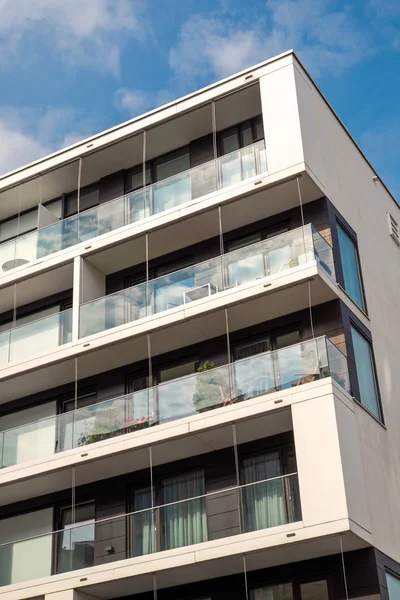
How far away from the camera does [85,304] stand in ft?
83.5

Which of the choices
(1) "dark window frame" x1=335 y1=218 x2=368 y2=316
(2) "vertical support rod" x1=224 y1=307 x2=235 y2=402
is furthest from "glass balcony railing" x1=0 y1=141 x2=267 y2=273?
(2) "vertical support rod" x1=224 y1=307 x2=235 y2=402

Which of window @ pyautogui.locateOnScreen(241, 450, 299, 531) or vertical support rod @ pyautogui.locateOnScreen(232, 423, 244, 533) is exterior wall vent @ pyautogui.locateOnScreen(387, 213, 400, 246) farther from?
window @ pyautogui.locateOnScreen(241, 450, 299, 531)

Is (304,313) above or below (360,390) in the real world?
above

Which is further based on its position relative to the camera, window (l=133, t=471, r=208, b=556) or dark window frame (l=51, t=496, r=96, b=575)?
dark window frame (l=51, t=496, r=96, b=575)

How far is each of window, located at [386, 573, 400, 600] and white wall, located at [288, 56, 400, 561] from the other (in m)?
0.53

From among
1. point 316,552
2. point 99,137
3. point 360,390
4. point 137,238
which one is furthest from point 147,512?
point 99,137

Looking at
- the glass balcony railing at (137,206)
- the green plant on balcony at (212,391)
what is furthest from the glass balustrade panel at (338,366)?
the glass balcony railing at (137,206)

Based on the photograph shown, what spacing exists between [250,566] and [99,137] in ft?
43.5

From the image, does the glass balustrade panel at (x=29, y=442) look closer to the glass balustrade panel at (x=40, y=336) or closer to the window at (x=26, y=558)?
the window at (x=26, y=558)

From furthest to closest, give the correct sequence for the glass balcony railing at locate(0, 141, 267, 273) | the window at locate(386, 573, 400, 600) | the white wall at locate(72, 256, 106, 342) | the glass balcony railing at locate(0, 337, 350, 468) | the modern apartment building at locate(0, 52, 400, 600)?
the white wall at locate(72, 256, 106, 342) < the glass balcony railing at locate(0, 141, 267, 273) < the glass balcony railing at locate(0, 337, 350, 468) < the modern apartment building at locate(0, 52, 400, 600) < the window at locate(386, 573, 400, 600)

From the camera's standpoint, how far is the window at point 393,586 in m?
20.0

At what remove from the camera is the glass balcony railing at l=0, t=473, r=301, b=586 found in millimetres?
20484

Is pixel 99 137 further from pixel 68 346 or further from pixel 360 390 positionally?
pixel 360 390

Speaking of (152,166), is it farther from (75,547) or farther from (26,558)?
(26,558)
